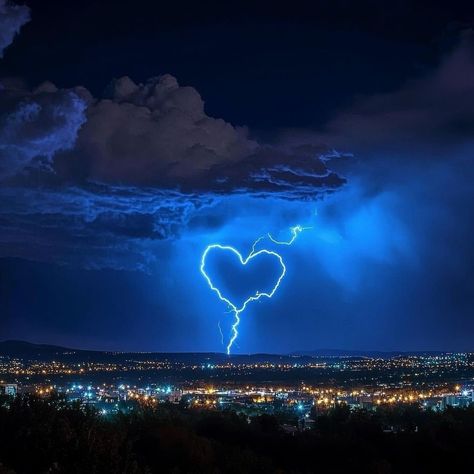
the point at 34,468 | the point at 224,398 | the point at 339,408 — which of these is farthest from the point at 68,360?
the point at 34,468

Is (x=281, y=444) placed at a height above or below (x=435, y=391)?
below

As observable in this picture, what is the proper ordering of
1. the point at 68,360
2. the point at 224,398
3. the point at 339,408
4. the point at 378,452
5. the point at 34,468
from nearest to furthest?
the point at 34,468, the point at 378,452, the point at 339,408, the point at 224,398, the point at 68,360

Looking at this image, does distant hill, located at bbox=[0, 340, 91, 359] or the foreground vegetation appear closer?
the foreground vegetation

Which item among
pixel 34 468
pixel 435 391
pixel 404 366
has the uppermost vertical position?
pixel 404 366

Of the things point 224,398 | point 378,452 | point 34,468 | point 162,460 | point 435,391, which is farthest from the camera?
point 435,391

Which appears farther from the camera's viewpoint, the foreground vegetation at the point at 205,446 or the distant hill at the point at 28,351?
the distant hill at the point at 28,351

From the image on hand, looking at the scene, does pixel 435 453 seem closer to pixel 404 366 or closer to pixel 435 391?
pixel 435 391

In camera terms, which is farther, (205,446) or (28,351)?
(28,351)

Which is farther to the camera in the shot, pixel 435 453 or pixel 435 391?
pixel 435 391
